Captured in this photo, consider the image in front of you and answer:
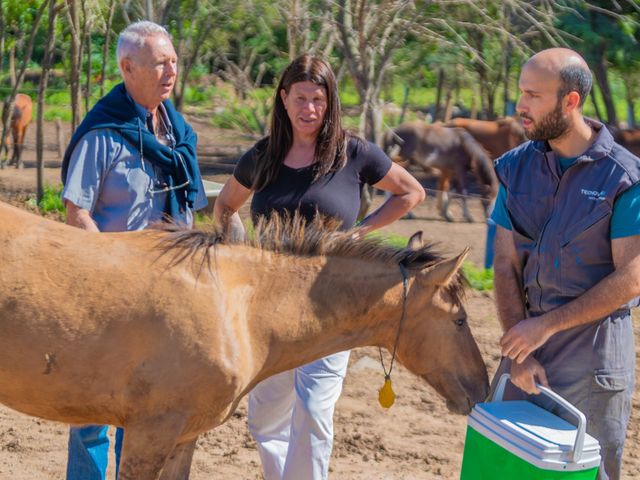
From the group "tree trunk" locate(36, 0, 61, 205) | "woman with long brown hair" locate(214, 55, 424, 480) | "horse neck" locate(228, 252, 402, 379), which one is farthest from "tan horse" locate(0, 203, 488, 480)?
"tree trunk" locate(36, 0, 61, 205)

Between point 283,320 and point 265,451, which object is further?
point 265,451

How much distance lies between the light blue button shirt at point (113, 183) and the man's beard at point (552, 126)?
4.60 ft

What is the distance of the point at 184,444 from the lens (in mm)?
3484

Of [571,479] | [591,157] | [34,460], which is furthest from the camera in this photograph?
[34,460]

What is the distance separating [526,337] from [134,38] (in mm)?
1864

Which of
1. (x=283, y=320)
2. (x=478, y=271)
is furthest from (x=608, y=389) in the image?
(x=478, y=271)

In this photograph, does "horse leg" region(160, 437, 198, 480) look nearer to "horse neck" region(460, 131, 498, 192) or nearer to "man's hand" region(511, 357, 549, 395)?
"man's hand" region(511, 357, 549, 395)

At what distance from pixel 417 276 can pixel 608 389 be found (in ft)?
2.47

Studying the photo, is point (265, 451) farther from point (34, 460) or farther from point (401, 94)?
point (401, 94)

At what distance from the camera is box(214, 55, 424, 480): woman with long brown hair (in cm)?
373

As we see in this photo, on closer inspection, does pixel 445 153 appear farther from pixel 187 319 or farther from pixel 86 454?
pixel 187 319

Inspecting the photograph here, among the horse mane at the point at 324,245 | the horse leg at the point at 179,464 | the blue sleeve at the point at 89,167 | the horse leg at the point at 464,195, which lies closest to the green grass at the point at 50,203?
the horse leg at the point at 464,195

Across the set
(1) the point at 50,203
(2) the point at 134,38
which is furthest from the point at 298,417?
(1) the point at 50,203

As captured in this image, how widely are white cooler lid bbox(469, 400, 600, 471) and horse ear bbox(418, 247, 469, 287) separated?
1.47 ft
